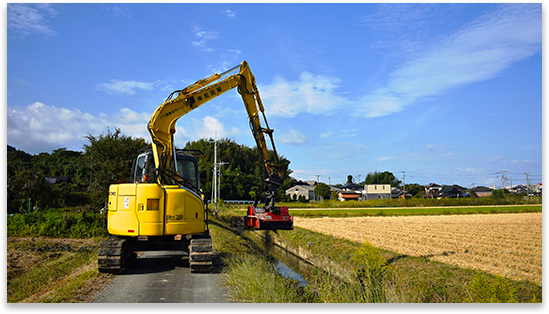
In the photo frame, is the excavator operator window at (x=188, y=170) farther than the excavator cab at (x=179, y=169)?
Yes

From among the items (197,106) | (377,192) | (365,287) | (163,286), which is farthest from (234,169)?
(365,287)

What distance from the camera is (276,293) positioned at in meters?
6.82

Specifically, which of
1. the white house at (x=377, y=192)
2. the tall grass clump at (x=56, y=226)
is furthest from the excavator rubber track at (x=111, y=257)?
the white house at (x=377, y=192)

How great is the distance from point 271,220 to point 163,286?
5.23m

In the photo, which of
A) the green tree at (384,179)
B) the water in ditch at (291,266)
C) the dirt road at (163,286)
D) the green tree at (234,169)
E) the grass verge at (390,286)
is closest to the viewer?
the grass verge at (390,286)

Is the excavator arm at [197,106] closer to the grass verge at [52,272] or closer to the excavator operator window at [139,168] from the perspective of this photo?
the excavator operator window at [139,168]

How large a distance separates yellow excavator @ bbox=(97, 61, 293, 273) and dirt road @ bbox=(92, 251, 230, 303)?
446 mm

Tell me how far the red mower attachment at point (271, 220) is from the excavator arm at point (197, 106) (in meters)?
0.13

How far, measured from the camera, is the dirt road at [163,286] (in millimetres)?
7082

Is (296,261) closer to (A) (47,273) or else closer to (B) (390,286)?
(B) (390,286)

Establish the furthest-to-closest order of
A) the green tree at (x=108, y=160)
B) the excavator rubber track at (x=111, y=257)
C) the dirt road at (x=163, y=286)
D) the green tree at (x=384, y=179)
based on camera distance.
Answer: the green tree at (x=384, y=179) → the green tree at (x=108, y=160) → the excavator rubber track at (x=111, y=257) → the dirt road at (x=163, y=286)

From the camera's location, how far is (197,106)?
36.6 ft

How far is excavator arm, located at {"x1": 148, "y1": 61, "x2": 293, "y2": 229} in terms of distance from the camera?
10.3 m

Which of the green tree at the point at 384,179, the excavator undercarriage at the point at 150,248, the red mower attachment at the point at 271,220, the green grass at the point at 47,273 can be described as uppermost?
the green tree at the point at 384,179
